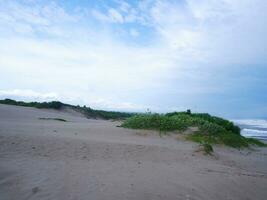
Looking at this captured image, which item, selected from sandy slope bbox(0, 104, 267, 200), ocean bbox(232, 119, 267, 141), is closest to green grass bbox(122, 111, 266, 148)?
sandy slope bbox(0, 104, 267, 200)

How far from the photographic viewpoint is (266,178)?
6.70 metres

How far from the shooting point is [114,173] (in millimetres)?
5641

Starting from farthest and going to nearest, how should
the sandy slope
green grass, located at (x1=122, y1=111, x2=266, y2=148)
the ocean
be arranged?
the ocean, green grass, located at (x1=122, y1=111, x2=266, y2=148), the sandy slope

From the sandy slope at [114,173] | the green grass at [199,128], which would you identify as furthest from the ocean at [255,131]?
the sandy slope at [114,173]

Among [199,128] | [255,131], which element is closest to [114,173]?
[199,128]

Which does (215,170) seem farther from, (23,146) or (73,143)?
(23,146)

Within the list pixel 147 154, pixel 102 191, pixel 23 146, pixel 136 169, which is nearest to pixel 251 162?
pixel 147 154

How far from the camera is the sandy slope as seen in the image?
4.66 m

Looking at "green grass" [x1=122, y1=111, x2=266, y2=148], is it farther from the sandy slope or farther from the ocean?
the ocean

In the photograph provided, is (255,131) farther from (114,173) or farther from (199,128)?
(114,173)

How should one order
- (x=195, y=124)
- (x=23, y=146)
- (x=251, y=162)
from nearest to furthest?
(x=23, y=146) < (x=251, y=162) < (x=195, y=124)

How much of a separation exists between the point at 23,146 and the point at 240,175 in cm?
488

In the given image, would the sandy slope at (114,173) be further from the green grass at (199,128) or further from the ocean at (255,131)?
the ocean at (255,131)

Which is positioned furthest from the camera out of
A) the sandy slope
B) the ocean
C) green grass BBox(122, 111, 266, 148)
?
the ocean
